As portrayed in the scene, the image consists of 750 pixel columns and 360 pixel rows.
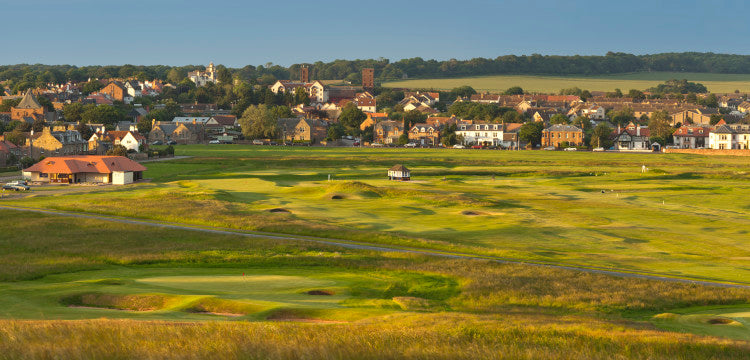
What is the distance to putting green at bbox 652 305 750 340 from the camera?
26531mm

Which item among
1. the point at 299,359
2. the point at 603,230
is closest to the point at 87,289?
the point at 299,359

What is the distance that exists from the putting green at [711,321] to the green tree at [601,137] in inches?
5562

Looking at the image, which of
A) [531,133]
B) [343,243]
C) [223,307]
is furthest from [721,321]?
[531,133]

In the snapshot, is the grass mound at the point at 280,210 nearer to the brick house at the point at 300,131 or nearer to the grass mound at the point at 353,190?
the grass mound at the point at 353,190

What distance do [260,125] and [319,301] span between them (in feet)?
477

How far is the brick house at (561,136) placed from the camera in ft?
568

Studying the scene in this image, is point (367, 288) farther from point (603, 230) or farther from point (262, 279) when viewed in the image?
point (603, 230)

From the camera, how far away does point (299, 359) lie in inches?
738

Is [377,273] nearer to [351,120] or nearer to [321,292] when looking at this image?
[321,292]

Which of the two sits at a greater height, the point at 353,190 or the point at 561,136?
the point at 561,136

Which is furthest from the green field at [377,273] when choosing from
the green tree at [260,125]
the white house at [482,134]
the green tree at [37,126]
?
the white house at [482,134]

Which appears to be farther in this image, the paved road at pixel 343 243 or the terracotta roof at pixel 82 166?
the terracotta roof at pixel 82 166

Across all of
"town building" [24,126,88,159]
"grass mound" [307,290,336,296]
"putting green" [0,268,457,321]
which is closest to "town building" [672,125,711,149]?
"town building" [24,126,88,159]

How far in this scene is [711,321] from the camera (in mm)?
28672
